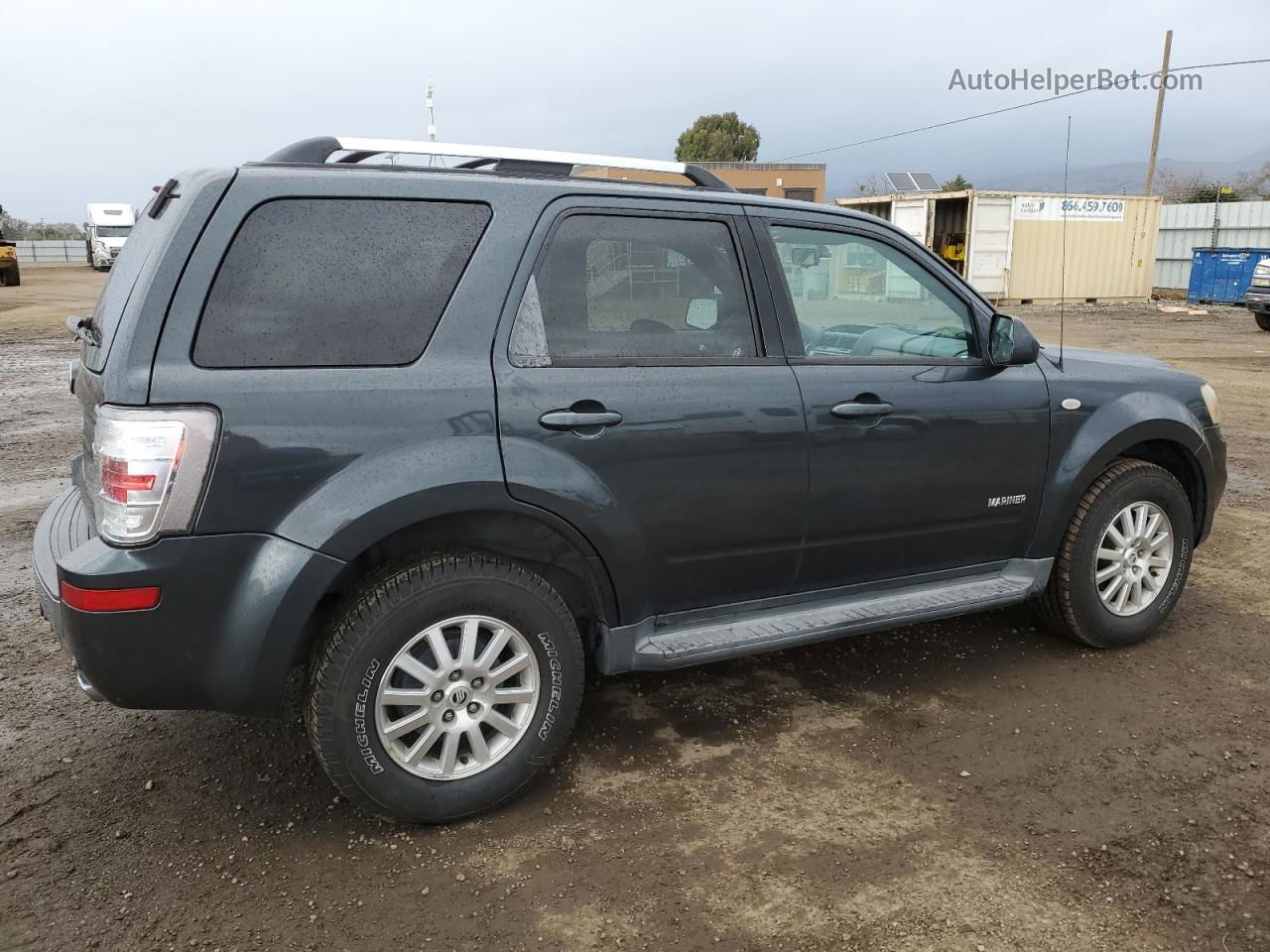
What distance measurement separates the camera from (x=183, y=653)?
2.61m

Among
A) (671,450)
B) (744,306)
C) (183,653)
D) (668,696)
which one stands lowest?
(668,696)

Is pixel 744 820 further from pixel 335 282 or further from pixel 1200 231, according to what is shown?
pixel 1200 231

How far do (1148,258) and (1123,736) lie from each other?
1061 inches

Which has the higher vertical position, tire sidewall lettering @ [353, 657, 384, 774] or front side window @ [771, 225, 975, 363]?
front side window @ [771, 225, 975, 363]

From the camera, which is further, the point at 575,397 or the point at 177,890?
the point at 575,397

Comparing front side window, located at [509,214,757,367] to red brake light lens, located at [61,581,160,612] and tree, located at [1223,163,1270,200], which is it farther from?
tree, located at [1223,163,1270,200]

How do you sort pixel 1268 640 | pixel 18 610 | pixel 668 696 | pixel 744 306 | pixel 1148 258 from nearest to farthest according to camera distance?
pixel 744 306, pixel 668 696, pixel 1268 640, pixel 18 610, pixel 1148 258

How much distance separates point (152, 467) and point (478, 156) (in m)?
1.39

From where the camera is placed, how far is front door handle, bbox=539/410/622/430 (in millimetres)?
2912

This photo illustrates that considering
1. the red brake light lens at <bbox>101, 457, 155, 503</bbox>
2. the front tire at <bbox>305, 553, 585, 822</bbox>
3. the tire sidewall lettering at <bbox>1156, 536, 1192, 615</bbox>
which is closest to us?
the red brake light lens at <bbox>101, 457, 155, 503</bbox>

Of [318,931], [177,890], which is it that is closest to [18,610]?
[177,890]

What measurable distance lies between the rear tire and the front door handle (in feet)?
7.11

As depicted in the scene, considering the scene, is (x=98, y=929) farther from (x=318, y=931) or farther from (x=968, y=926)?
(x=968, y=926)

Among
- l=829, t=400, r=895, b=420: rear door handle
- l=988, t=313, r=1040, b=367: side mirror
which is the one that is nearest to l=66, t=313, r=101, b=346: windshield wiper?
l=829, t=400, r=895, b=420: rear door handle
